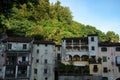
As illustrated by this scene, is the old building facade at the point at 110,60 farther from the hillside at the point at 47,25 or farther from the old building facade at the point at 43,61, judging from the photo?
the hillside at the point at 47,25

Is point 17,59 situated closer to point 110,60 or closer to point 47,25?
point 110,60

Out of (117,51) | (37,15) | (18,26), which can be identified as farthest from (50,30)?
(117,51)

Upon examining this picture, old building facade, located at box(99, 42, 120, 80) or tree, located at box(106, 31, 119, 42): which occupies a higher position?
tree, located at box(106, 31, 119, 42)

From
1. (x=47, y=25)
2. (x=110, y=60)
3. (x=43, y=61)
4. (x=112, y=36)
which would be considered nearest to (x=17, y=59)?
(x=43, y=61)

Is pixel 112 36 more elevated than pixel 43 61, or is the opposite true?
pixel 112 36

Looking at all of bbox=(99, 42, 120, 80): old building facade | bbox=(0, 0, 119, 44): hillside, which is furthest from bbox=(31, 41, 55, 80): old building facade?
bbox=(99, 42, 120, 80): old building facade

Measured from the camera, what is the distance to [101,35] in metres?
92.5

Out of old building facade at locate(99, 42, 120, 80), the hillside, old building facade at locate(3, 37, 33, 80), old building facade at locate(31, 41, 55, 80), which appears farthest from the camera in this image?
the hillside

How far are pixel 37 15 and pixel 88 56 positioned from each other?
46534 mm

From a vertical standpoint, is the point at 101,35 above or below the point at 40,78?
above

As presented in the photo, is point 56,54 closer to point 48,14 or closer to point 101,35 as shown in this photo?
point 101,35

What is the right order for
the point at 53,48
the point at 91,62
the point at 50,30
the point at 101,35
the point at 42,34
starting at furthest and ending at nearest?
the point at 101,35 < the point at 50,30 < the point at 42,34 < the point at 53,48 < the point at 91,62

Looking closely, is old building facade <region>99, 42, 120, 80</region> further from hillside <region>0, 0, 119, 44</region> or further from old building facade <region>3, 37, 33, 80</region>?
hillside <region>0, 0, 119, 44</region>

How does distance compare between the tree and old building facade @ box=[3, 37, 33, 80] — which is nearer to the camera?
old building facade @ box=[3, 37, 33, 80]
